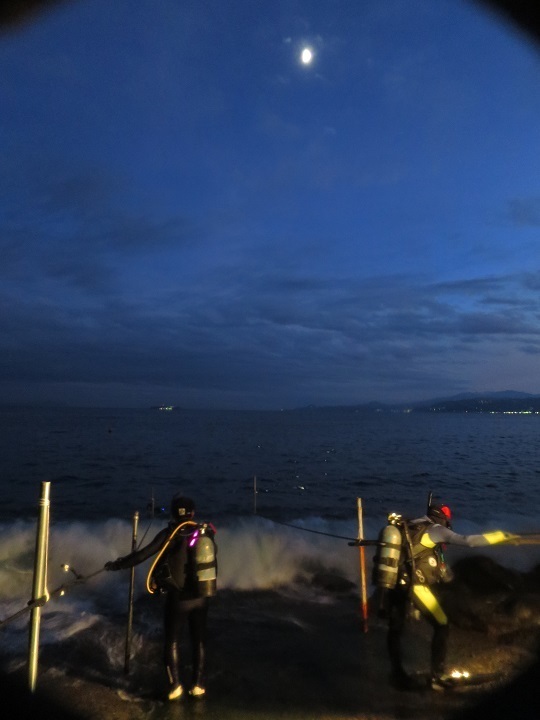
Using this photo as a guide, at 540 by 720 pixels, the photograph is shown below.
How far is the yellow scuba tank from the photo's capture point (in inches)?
225

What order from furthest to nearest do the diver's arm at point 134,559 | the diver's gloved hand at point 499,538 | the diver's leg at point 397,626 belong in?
the diver's leg at point 397,626 < the diver's gloved hand at point 499,538 < the diver's arm at point 134,559

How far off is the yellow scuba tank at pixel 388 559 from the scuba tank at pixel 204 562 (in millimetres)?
1958

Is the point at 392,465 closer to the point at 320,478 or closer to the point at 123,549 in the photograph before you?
the point at 320,478

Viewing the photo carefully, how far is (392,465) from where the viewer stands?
40.4 m

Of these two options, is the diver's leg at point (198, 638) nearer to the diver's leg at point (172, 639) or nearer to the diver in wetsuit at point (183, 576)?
the diver in wetsuit at point (183, 576)

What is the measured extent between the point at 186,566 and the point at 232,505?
19303mm

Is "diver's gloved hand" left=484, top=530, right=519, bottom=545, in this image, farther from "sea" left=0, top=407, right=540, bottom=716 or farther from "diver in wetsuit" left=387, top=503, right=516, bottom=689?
"sea" left=0, top=407, right=540, bottom=716

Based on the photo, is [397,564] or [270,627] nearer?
[397,564]

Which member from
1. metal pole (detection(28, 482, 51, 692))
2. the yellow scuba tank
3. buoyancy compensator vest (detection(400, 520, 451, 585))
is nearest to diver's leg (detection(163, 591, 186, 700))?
metal pole (detection(28, 482, 51, 692))

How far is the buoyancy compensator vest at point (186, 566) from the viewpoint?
5266 millimetres

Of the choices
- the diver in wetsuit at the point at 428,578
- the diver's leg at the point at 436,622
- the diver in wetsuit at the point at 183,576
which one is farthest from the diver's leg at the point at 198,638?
the diver's leg at the point at 436,622

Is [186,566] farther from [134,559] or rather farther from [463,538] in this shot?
[463,538]

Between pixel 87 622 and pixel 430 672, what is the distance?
5.53m

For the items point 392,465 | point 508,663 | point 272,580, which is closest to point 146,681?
point 508,663
